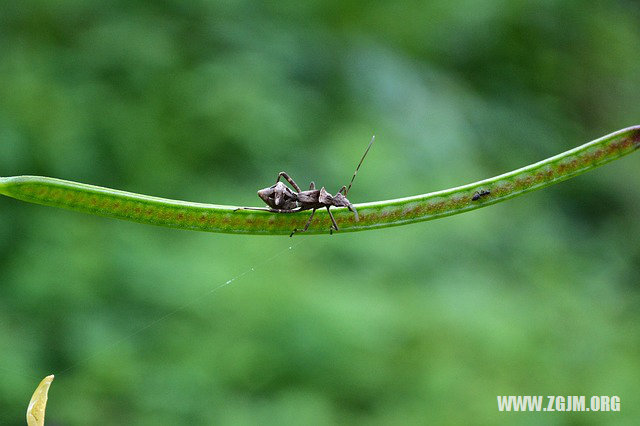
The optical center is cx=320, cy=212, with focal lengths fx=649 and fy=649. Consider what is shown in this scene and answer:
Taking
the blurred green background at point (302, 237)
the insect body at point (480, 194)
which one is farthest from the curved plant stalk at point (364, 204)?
the blurred green background at point (302, 237)

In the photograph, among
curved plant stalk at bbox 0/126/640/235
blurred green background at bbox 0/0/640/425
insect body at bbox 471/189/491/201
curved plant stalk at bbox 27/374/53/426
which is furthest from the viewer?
blurred green background at bbox 0/0/640/425

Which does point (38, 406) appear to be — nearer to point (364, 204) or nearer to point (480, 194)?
point (364, 204)

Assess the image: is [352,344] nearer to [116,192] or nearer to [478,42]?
[116,192]

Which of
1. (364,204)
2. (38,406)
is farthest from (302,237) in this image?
(38,406)

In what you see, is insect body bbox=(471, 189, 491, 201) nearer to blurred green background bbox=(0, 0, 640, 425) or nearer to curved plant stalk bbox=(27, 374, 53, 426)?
curved plant stalk bbox=(27, 374, 53, 426)

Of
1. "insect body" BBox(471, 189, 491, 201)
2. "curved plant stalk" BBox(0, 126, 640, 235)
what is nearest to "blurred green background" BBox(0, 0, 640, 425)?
"curved plant stalk" BBox(0, 126, 640, 235)

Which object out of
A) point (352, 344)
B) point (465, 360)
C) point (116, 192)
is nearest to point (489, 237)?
point (465, 360)

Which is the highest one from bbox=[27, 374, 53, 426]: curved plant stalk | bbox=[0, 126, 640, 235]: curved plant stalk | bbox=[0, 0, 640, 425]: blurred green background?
bbox=[0, 0, 640, 425]: blurred green background
